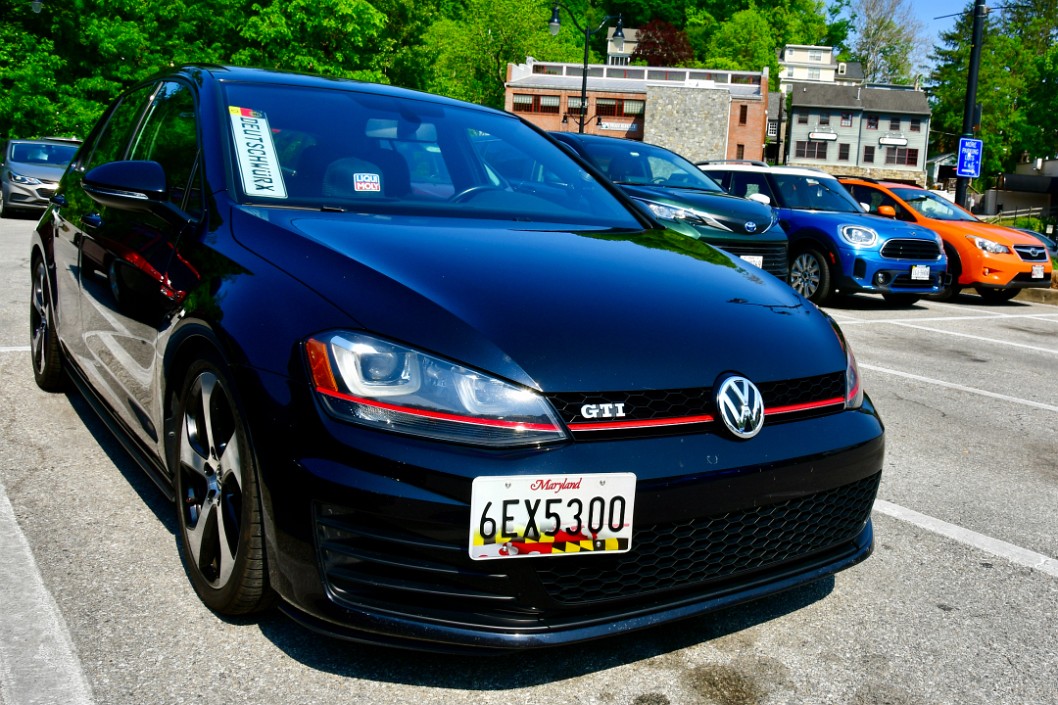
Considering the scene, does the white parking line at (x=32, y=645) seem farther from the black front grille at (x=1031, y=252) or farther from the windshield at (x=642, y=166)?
the black front grille at (x=1031, y=252)

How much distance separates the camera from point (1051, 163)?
7575 centimetres

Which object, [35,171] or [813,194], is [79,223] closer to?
[813,194]

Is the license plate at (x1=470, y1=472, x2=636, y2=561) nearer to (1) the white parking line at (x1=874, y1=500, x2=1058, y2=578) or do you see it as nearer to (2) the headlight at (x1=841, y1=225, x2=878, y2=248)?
(1) the white parking line at (x1=874, y1=500, x2=1058, y2=578)

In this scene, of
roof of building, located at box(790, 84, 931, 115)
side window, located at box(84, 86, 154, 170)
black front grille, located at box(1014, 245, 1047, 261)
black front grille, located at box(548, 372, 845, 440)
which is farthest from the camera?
roof of building, located at box(790, 84, 931, 115)

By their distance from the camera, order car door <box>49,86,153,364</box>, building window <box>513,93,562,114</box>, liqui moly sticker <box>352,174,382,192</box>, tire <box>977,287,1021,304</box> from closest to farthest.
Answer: liqui moly sticker <box>352,174,382,192</box>, car door <box>49,86,153,364</box>, tire <box>977,287,1021,304</box>, building window <box>513,93,562,114</box>

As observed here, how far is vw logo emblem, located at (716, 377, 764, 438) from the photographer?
245 centimetres

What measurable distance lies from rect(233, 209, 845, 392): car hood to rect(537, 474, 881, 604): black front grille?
336 mm

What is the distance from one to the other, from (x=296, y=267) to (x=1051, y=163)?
3318 inches

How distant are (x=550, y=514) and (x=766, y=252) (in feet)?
26.0

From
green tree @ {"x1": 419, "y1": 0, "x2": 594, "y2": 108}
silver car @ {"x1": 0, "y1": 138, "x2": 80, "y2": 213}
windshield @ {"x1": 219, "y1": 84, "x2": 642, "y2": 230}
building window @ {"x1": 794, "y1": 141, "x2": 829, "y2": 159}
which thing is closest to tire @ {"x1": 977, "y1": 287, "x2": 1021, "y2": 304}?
windshield @ {"x1": 219, "y1": 84, "x2": 642, "y2": 230}

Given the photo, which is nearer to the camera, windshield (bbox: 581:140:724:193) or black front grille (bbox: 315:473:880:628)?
black front grille (bbox: 315:473:880:628)

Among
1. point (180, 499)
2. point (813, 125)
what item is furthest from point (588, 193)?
point (813, 125)

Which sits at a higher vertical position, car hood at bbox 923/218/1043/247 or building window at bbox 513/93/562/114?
building window at bbox 513/93/562/114

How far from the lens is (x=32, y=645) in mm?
2586
